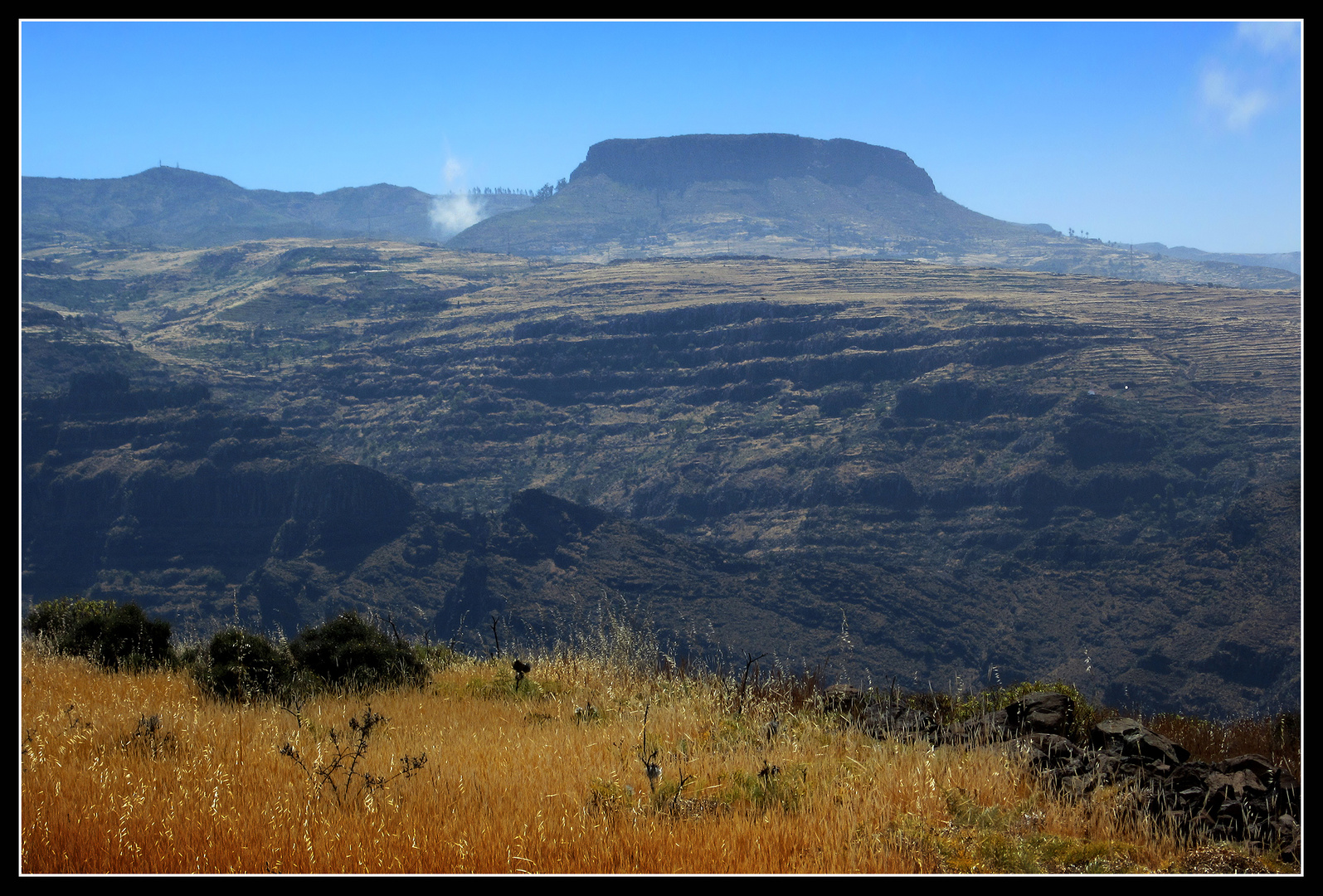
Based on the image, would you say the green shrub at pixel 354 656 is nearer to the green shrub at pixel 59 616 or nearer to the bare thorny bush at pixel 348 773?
the green shrub at pixel 59 616

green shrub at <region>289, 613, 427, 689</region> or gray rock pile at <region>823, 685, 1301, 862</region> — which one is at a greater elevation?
gray rock pile at <region>823, 685, 1301, 862</region>

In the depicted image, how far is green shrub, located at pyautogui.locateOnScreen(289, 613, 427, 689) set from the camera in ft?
34.8

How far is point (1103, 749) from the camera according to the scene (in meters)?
7.08

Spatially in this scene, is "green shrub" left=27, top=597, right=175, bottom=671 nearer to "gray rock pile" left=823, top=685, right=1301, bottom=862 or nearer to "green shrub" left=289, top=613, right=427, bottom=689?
"green shrub" left=289, top=613, right=427, bottom=689

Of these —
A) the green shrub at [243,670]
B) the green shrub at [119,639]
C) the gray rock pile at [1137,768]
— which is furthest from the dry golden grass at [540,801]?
the green shrub at [119,639]

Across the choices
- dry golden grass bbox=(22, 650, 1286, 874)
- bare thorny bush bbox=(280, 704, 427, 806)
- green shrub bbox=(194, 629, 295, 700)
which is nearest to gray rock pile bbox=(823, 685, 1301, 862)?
dry golden grass bbox=(22, 650, 1286, 874)

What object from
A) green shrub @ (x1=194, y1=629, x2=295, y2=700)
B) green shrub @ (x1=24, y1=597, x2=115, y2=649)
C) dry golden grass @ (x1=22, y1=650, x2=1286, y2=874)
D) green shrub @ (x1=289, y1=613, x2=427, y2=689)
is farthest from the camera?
green shrub @ (x1=24, y1=597, x2=115, y2=649)

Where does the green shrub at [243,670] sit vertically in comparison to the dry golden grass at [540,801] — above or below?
below

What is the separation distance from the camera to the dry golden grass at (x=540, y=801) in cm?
Answer: 507

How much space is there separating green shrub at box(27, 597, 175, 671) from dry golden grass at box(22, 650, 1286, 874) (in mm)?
2729

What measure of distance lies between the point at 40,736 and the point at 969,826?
608 centimetres

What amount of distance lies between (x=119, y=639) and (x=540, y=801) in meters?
7.88

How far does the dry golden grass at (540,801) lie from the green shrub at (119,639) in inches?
107
